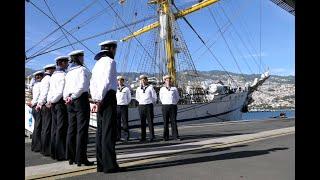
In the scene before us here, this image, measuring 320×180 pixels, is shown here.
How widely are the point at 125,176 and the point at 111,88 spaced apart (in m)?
1.23

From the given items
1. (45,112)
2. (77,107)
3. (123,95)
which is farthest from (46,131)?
(123,95)

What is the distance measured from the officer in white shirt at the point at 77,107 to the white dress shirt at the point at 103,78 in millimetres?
563

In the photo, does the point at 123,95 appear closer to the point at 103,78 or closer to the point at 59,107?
the point at 59,107

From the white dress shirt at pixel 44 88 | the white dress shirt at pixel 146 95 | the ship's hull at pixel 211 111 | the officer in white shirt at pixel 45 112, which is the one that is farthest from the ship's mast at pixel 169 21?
the white dress shirt at pixel 44 88

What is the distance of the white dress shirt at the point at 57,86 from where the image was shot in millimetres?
7465

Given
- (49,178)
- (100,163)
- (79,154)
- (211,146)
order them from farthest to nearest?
1. (211,146)
2. (79,154)
3. (100,163)
4. (49,178)

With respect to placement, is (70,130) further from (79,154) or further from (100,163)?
(100,163)

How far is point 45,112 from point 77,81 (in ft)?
7.55

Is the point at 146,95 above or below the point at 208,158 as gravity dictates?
above

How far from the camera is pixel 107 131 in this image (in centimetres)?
613

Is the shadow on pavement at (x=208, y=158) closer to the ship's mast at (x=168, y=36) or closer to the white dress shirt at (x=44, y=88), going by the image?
the white dress shirt at (x=44, y=88)

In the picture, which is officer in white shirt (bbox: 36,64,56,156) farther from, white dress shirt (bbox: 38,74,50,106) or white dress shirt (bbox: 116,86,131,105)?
white dress shirt (bbox: 116,86,131,105)
